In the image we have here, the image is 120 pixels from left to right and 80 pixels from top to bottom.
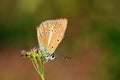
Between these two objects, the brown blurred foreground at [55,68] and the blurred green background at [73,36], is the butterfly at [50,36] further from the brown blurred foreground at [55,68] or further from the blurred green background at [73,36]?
the brown blurred foreground at [55,68]

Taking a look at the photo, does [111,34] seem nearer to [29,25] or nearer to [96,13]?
[96,13]

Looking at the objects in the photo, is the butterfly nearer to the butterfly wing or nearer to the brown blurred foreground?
the butterfly wing

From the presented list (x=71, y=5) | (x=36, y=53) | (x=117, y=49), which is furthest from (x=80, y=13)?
(x=36, y=53)

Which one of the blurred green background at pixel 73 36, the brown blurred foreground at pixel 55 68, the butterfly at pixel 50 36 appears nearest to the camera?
the butterfly at pixel 50 36

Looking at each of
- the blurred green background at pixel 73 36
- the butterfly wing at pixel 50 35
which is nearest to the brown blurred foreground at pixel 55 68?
the blurred green background at pixel 73 36

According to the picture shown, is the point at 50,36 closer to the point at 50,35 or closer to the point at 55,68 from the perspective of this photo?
the point at 50,35

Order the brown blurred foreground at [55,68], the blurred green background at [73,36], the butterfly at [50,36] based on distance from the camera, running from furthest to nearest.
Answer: the brown blurred foreground at [55,68] < the blurred green background at [73,36] < the butterfly at [50,36]
